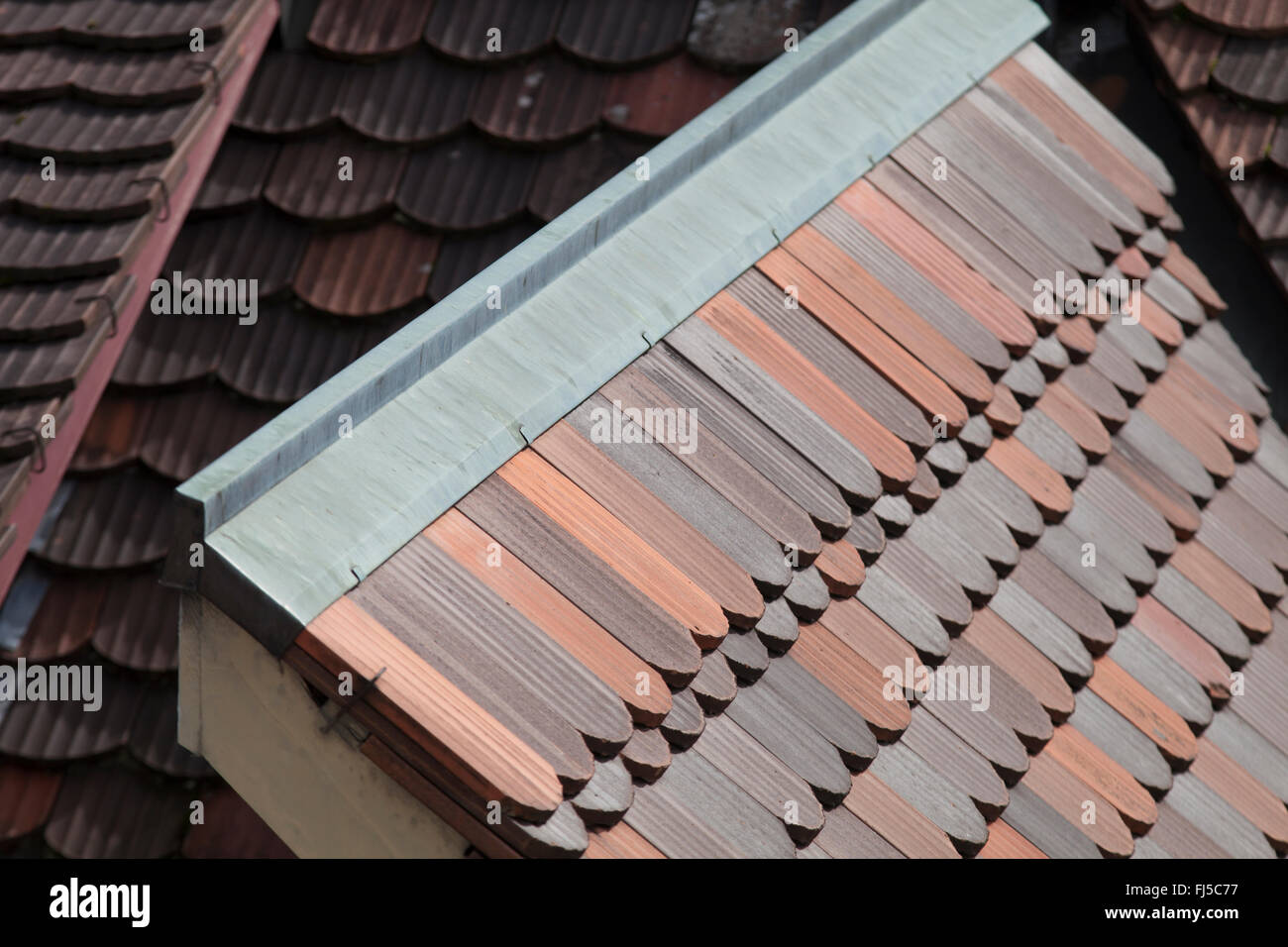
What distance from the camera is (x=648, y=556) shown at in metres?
2.48

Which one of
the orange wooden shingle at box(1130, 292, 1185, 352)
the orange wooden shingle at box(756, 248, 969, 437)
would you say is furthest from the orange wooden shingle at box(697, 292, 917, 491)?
the orange wooden shingle at box(1130, 292, 1185, 352)

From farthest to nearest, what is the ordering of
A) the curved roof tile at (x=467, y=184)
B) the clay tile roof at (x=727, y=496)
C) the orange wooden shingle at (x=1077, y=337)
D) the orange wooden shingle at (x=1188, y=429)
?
the curved roof tile at (x=467, y=184) → the orange wooden shingle at (x=1188, y=429) → the orange wooden shingle at (x=1077, y=337) → the clay tile roof at (x=727, y=496)

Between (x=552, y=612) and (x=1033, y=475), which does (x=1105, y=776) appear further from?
(x=552, y=612)

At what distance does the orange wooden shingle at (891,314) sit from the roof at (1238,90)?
1.21 m

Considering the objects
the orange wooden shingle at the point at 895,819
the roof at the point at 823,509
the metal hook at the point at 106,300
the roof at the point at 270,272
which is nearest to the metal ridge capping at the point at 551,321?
the roof at the point at 823,509

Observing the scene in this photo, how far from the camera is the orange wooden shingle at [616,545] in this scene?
2441 mm

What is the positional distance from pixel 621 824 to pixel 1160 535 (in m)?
1.59

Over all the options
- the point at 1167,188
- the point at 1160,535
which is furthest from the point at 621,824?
the point at 1167,188

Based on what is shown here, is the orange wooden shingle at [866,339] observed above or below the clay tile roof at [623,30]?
below

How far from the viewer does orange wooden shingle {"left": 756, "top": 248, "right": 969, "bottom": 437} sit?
9.80 feet

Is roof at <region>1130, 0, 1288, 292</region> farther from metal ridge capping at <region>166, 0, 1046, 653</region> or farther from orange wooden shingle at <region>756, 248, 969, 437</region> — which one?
orange wooden shingle at <region>756, 248, 969, 437</region>

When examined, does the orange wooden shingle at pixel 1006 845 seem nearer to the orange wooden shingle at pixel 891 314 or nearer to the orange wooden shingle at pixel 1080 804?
the orange wooden shingle at pixel 1080 804

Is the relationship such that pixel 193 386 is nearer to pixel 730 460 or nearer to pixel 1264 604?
pixel 730 460

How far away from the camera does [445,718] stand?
2.09m
